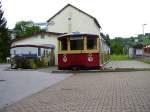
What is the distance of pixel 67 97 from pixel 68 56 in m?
16.9

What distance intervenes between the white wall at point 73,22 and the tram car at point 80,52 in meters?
31.3

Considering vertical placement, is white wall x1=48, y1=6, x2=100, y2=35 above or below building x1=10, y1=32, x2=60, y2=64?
above

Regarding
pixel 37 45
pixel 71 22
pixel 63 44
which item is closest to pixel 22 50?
pixel 37 45

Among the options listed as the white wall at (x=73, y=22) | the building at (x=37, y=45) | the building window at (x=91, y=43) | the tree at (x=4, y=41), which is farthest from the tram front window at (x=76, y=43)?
the tree at (x=4, y=41)

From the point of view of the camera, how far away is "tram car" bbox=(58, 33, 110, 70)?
2927cm

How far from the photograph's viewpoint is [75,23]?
63781 millimetres

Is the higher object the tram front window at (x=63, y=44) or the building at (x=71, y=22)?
the building at (x=71, y=22)

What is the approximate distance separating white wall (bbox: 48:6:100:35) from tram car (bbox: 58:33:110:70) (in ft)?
103

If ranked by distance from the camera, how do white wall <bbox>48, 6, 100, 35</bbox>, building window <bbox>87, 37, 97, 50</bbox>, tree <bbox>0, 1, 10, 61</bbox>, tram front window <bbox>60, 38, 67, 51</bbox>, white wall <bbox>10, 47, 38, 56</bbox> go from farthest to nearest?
tree <bbox>0, 1, 10, 61</bbox> < white wall <bbox>48, 6, 100, 35</bbox> < white wall <bbox>10, 47, 38, 56</bbox> < tram front window <bbox>60, 38, 67, 51</bbox> < building window <bbox>87, 37, 97, 50</bbox>

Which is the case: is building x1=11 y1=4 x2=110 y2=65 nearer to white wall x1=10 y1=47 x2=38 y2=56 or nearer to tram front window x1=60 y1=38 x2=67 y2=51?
white wall x1=10 y1=47 x2=38 y2=56

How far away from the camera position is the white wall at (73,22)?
62531mm

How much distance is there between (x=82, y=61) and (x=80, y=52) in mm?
655

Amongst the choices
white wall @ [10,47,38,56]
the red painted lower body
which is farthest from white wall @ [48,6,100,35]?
the red painted lower body

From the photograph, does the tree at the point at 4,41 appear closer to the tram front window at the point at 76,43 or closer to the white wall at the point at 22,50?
the white wall at the point at 22,50
